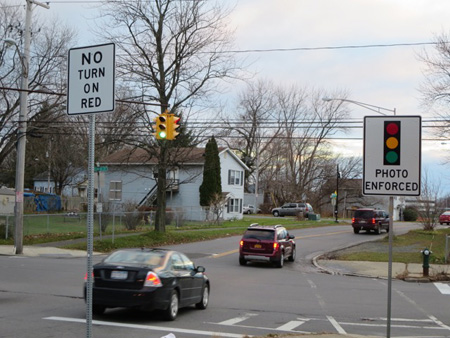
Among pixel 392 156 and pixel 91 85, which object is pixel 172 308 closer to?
pixel 392 156

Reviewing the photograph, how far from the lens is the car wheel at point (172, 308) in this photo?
38.5 ft

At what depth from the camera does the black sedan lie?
11.3 metres

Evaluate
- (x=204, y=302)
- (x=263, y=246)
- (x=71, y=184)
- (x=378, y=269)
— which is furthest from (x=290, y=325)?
(x=71, y=184)

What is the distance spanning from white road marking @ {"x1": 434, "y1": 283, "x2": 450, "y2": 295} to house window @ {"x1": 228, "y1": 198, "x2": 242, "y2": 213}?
134ft

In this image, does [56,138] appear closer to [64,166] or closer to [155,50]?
[64,166]

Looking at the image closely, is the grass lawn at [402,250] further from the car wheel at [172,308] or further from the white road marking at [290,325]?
the car wheel at [172,308]

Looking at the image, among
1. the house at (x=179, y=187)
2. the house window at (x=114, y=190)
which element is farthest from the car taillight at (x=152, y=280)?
the house window at (x=114, y=190)

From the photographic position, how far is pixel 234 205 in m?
61.8

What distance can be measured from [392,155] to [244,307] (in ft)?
26.1

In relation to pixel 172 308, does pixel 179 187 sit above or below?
above

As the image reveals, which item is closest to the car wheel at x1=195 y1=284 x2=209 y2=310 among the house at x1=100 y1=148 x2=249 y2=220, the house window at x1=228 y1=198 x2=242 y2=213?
the house at x1=100 y1=148 x2=249 y2=220

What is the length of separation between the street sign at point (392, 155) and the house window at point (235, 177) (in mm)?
54440

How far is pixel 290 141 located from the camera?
7944 cm

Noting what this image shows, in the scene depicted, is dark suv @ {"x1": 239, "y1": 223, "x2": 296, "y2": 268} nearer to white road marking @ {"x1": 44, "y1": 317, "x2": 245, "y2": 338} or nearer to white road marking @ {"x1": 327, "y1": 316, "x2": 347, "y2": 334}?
white road marking @ {"x1": 327, "y1": 316, "x2": 347, "y2": 334}
